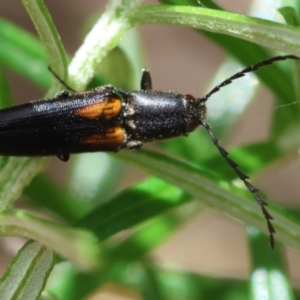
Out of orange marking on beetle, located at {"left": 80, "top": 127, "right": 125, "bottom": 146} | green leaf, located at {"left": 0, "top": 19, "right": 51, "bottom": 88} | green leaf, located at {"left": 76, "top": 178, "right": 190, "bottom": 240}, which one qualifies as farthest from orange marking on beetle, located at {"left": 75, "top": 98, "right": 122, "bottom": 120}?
green leaf, located at {"left": 76, "top": 178, "right": 190, "bottom": 240}

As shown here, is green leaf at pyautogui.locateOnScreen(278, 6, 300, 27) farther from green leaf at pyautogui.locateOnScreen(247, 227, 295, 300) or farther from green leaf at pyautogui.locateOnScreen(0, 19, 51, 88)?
green leaf at pyautogui.locateOnScreen(0, 19, 51, 88)

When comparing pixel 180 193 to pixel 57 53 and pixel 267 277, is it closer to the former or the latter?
pixel 267 277

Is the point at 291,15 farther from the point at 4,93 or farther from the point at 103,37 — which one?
the point at 4,93

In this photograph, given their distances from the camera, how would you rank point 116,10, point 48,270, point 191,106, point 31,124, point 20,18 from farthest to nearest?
point 20,18 → point 191,106 → point 31,124 → point 116,10 → point 48,270

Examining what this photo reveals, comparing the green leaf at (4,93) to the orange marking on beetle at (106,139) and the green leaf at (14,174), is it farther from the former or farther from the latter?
the orange marking on beetle at (106,139)

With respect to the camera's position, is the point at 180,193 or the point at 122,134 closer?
the point at 180,193

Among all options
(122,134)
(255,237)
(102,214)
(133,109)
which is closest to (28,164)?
(102,214)
